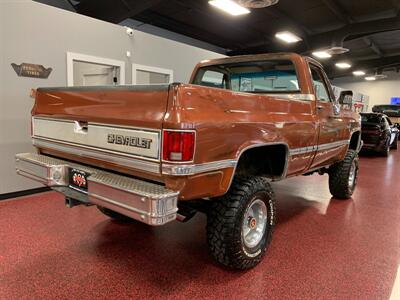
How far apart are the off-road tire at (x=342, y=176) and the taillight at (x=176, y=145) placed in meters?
3.30

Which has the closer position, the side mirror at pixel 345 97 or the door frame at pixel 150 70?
the side mirror at pixel 345 97

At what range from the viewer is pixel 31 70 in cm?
420

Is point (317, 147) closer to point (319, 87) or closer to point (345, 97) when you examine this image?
point (319, 87)

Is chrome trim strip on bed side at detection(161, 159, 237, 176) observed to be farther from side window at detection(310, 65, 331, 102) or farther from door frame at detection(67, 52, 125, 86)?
door frame at detection(67, 52, 125, 86)

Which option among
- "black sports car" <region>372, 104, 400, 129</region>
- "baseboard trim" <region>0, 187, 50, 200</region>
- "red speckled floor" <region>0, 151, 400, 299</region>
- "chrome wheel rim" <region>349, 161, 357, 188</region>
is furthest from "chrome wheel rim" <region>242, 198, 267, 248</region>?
"black sports car" <region>372, 104, 400, 129</region>

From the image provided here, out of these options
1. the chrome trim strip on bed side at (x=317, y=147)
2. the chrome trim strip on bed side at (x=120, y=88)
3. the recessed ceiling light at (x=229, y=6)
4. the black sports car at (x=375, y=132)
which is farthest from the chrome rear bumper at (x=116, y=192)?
the black sports car at (x=375, y=132)

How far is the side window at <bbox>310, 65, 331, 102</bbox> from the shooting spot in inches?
131

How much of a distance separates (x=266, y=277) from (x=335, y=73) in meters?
19.3

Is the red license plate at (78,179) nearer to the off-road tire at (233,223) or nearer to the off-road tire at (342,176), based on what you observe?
the off-road tire at (233,223)

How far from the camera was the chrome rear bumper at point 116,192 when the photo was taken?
163 centimetres

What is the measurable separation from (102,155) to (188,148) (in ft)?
2.28

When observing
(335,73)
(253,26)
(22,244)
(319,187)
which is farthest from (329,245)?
(335,73)

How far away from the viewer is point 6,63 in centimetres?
393

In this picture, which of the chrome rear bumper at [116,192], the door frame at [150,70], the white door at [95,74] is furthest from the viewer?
the door frame at [150,70]
